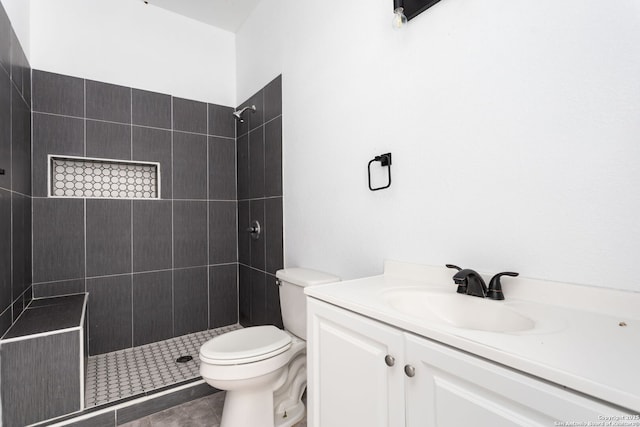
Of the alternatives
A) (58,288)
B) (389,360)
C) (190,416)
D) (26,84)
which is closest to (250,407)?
(190,416)

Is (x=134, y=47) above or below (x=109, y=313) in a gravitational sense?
Answer: above

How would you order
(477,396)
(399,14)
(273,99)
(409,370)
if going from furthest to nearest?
(273,99)
(399,14)
(409,370)
(477,396)

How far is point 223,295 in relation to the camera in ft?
8.83

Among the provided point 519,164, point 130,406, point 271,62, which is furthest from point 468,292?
point 271,62

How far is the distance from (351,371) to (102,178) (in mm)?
2358

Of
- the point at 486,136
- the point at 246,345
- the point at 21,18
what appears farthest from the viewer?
the point at 21,18

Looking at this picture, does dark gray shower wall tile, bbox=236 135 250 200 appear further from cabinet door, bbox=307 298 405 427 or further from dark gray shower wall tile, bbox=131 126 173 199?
cabinet door, bbox=307 298 405 427

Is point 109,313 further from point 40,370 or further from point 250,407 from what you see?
point 250,407

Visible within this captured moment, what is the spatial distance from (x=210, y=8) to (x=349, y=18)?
1.56m

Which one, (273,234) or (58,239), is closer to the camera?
(58,239)

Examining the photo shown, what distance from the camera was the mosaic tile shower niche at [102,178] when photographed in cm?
213

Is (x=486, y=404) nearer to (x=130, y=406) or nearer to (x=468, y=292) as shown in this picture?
(x=468, y=292)

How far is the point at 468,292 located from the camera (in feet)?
3.07

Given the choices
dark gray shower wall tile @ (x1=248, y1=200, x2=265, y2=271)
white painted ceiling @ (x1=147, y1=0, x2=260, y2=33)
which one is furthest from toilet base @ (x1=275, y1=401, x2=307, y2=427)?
white painted ceiling @ (x1=147, y1=0, x2=260, y2=33)
